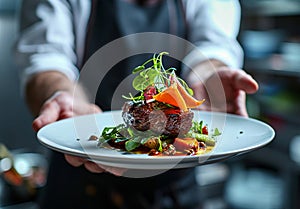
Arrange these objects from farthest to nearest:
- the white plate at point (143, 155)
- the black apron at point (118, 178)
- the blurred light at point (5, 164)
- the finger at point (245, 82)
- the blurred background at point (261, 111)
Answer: the blurred background at point (261, 111) < the blurred light at point (5, 164) < the black apron at point (118, 178) < the finger at point (245, 82) < the white plate at point (143, 155)

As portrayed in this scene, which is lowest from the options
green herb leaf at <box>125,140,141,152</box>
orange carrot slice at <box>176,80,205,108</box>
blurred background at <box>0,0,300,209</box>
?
blurred background at <box>0,0,300,209</box>

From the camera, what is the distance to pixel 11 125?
1.84 m

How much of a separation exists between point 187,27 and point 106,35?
23cm

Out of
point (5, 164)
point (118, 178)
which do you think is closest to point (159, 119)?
point (118, 178)

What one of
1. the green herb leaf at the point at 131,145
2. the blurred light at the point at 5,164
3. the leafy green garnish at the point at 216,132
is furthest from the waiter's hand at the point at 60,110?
the blurred light at the point at 5,164

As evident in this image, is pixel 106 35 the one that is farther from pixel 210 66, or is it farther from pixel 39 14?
pixel 210 66

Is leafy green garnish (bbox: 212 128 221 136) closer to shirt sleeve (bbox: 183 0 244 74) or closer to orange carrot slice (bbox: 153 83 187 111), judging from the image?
orange carrot slice (bbox: 153 83 187 111)

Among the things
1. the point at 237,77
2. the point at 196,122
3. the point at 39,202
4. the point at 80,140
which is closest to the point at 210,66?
the point at 237,77

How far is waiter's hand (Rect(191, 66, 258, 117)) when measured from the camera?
2.62 ft

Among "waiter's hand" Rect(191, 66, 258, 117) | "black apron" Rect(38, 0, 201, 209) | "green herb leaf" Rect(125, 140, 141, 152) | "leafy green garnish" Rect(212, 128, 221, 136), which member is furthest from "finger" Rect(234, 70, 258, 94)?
Result: "black apron" Rect(38, 0, 201, 209)

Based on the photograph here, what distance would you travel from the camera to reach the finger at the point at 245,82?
0.73 meters

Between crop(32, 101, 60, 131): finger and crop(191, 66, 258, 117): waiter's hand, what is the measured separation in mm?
259

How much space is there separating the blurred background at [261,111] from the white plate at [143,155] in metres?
0.98

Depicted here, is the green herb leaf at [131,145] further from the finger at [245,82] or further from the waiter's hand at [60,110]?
the finger at [245,82]
